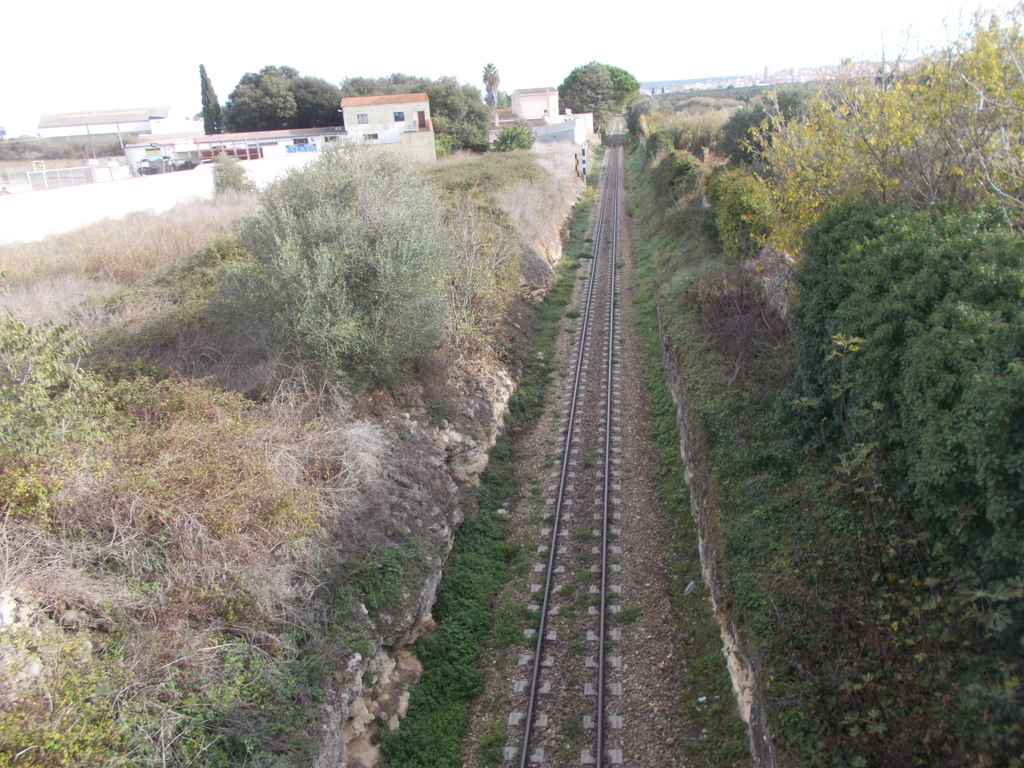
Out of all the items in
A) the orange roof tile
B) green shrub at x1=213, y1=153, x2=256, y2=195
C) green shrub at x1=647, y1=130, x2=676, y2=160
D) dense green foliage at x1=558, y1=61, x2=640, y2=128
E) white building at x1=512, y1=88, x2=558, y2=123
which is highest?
dense green foliage at x1=558, y1=61, x2=640, y2=128

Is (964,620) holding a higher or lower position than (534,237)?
lower

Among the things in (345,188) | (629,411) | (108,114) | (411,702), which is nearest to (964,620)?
(411,702)

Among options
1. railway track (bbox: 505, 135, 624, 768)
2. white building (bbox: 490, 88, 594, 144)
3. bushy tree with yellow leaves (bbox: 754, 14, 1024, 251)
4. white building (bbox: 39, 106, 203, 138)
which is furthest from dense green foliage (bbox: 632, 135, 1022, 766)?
white building (bbox: 39, 106, 203, 138)

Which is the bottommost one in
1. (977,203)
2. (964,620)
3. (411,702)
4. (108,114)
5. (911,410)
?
(411,702)

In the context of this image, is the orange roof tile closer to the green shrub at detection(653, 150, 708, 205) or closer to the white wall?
the white wall

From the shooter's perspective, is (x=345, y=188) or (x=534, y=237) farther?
(x=534, y=237)

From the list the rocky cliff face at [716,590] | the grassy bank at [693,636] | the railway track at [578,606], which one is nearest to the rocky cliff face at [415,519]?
the railway track at [578,606]

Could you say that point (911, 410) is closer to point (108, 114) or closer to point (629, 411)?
point (629, 411)
